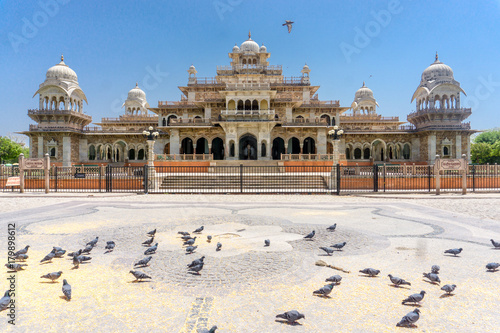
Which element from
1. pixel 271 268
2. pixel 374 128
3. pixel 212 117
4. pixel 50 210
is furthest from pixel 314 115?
pixel 271 268

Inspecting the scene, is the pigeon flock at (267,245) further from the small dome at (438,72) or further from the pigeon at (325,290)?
the small dome at (438,72)

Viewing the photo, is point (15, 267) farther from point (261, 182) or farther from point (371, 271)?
point (261, 182)

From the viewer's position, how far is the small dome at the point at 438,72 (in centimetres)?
3789

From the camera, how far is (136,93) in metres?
52.1

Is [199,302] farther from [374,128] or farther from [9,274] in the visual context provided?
[374,128]

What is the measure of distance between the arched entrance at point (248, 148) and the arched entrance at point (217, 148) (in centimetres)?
255

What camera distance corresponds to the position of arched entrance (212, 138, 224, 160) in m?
37.5

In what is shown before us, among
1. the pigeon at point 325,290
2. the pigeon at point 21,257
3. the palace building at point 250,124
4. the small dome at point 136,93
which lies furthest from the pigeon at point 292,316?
the small dome at point 136,93

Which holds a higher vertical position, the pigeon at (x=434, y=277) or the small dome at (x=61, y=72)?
the small dome at (x=61, y=72)

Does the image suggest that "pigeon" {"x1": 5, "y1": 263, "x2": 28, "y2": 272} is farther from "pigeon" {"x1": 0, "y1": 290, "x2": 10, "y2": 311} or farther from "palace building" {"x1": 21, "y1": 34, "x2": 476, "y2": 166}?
"palace building" {"x1": 21, "y1": 34, "x2": 476, "y2": 166}

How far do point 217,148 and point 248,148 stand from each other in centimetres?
417

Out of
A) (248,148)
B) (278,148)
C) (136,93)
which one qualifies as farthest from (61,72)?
(278,148)

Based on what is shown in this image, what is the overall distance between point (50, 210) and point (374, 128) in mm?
40862

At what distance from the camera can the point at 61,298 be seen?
135 inches
